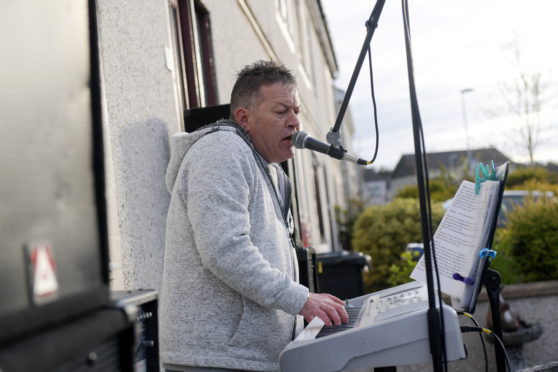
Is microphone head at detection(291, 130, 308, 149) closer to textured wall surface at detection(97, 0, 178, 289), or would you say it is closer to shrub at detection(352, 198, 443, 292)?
textured wall surface at detection(97, 0, 178, 289)

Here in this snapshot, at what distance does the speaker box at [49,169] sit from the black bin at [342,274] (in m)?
5.70

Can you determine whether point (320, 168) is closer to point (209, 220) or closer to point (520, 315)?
point (520, 315)

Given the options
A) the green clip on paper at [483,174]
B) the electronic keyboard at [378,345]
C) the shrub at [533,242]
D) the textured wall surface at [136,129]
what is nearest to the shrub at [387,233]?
the shrub at [533,242]

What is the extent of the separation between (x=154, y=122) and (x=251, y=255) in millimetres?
1575

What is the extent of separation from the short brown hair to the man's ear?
0.02 meters

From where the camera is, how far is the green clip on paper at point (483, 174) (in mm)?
2291

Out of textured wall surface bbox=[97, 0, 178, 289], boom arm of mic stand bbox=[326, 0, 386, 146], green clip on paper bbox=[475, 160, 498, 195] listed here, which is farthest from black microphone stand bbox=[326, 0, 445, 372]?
textured wall surface bbox=[97, 0, 178, 289]

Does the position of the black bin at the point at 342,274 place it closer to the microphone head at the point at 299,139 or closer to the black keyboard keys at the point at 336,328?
the microphone head at the point at 299,139

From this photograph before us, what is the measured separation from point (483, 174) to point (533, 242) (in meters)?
4.00

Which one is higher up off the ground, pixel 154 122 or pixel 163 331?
pixel 154 122

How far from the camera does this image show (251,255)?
81.2 inches

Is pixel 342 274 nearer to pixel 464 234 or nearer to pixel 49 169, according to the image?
pixel 464 234

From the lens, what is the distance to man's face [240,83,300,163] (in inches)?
99.9

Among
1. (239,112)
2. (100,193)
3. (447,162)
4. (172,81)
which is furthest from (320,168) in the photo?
(447,162)
